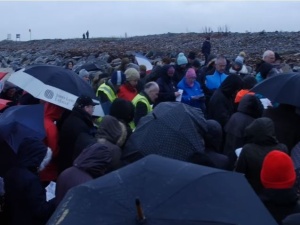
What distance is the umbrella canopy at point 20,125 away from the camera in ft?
15.8

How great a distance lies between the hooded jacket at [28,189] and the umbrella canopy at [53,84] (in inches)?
47.9

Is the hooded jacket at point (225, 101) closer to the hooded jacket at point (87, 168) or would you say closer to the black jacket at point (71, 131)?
the black jacket at point (71, 131)

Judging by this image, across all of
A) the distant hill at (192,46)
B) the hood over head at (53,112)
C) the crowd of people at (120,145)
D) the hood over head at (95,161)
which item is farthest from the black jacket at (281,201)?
the distant hill at (192,46)

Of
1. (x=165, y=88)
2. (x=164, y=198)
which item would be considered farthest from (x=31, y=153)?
(x=165, y=88)

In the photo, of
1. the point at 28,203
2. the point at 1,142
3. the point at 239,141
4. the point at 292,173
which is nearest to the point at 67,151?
the point at 1,142

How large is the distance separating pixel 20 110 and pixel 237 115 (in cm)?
216

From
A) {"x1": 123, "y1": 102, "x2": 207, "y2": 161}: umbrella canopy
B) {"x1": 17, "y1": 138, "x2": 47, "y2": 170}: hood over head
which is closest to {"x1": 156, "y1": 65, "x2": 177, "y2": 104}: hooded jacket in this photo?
{"x1": 123, "y1": 102, "x2": 207, "y2": 161}: umbrella canopy

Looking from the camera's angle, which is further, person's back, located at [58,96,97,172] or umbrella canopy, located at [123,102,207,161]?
person's back, located at [58,96,97,172]

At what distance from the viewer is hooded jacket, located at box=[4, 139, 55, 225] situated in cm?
433

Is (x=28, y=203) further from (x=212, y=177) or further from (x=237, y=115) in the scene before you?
(x=237, y=115)

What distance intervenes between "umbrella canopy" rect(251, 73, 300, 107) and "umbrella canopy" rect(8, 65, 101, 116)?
170 cm

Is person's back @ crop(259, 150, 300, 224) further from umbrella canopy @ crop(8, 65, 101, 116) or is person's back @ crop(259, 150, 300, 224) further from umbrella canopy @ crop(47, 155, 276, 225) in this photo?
umbrella canopy @ crop(8, 65, 101, 116)

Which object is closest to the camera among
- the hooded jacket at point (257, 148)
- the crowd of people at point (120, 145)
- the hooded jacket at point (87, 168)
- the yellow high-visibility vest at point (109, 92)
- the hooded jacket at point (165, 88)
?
the crowd of people at point (120, 145)

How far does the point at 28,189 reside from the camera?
170 inches
